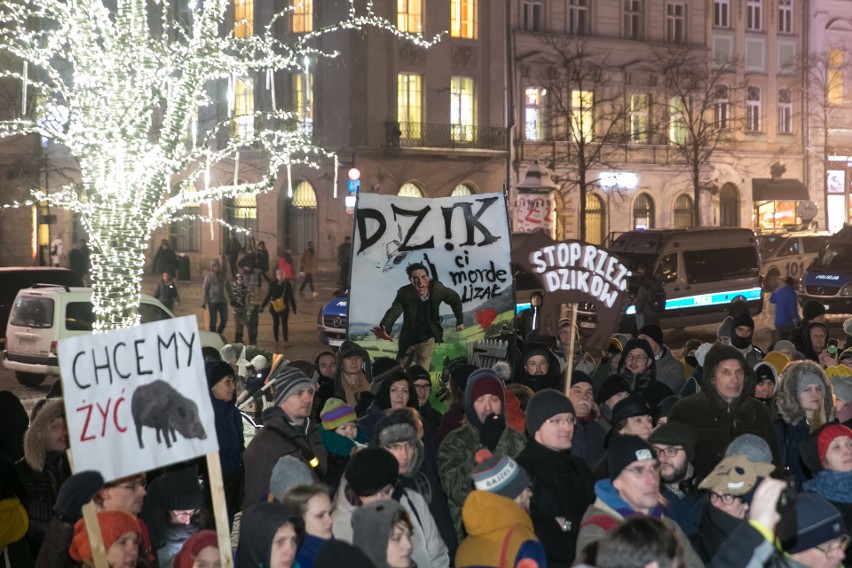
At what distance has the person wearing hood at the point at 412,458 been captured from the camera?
679 centimetres

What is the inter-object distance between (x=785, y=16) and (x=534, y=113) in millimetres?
13426

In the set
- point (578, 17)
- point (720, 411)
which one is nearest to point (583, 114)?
point (578, 17)

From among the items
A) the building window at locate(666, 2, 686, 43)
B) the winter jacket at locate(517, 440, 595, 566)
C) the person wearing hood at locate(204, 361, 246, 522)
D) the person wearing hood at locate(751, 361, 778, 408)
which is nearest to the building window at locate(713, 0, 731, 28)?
the building window at locate(666, 2, 686, 43)

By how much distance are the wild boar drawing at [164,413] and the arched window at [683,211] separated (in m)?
44.2

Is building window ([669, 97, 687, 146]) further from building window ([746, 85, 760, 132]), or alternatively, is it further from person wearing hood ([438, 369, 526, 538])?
person wearing hood ([438, 369, 526, 538])

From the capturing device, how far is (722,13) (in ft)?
163

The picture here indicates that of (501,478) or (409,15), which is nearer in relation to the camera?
(501,478)

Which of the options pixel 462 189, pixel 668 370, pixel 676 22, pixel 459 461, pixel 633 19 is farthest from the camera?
pixel 676 22

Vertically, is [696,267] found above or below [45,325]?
above

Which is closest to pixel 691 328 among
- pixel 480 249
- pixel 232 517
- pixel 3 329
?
pixel 3 329

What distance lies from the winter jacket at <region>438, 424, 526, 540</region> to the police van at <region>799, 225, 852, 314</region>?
74.5 feet

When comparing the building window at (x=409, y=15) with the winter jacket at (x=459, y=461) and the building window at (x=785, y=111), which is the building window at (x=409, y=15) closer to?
the building window at (x=785, y=111)

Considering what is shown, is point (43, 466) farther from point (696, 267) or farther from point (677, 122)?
point (677, 122)

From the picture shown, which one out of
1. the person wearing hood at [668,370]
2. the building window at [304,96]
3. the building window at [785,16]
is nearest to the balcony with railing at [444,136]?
Result: the building window at [304,96]
